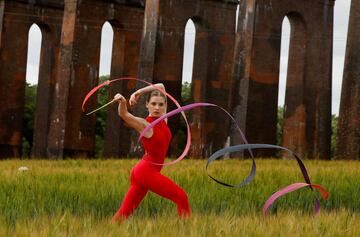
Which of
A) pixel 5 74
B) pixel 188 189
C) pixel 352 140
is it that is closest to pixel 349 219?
pixel 188 189

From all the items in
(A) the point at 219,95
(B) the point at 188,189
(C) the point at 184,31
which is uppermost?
(C) the point at 184,31

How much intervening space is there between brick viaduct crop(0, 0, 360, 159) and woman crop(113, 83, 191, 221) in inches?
497

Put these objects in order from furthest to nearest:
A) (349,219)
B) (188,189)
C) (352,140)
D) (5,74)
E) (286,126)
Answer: (5,74) < (286,126) < (352,140) < (188,189) < (349,219)

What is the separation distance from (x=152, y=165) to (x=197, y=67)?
676 inches

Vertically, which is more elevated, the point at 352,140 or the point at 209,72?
the point at 209,72

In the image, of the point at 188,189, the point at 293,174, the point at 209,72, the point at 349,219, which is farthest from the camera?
the point at 209,72

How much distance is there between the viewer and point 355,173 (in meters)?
10.2

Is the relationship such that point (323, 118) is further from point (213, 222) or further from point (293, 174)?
point (213, 222)

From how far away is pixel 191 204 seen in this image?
24.1 ft

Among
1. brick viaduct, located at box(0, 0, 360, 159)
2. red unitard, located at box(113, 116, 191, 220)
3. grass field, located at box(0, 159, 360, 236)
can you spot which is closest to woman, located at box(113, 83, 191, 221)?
red unitard, located at box(113, 116, 191, 220)

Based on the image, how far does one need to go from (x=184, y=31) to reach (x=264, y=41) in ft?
9.60

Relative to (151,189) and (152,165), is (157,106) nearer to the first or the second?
(152,165)

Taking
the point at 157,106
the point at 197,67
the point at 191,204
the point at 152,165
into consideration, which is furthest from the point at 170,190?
the point at 197,67

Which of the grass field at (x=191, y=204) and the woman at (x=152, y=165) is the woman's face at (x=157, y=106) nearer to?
the woman at (x=152, y=165)
